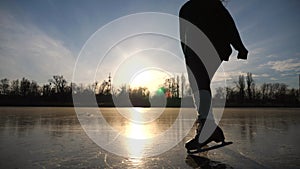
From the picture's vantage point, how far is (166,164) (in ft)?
6.77

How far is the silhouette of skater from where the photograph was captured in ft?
9.27

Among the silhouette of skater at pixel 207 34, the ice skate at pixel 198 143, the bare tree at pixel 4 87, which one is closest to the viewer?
the ice skate at pixel 198 143

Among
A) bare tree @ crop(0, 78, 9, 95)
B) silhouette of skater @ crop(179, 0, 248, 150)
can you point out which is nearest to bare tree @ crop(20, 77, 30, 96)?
bare tree @ crop(0, 78, 9, 95)

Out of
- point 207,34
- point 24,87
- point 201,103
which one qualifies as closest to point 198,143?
point 201,103

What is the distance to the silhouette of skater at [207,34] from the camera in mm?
2824

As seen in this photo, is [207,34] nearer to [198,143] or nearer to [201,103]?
[201,103]

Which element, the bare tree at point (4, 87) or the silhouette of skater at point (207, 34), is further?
the bare tree at point (4, 87)

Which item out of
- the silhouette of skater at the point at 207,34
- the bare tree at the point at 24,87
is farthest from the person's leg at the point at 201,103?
the bare tree at the point at 24,87

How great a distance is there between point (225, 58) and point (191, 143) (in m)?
1.08

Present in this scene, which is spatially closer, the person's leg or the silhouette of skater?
the person's leg

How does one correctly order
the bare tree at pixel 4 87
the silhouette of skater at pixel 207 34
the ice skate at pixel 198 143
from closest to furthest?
1. the ice skate at pixel 198 143
2. the silhouette of skater at pixel 207 34
3. the bare tree at pixel 4 87

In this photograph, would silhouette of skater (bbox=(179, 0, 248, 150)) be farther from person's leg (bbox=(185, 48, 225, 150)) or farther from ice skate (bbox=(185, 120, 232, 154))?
ice skate (bbox=(185, 120, 232, 154))

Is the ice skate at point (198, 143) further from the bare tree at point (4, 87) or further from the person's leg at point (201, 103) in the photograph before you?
the bare tree at point (4, 87)

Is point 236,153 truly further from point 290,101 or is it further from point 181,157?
point 290,101
